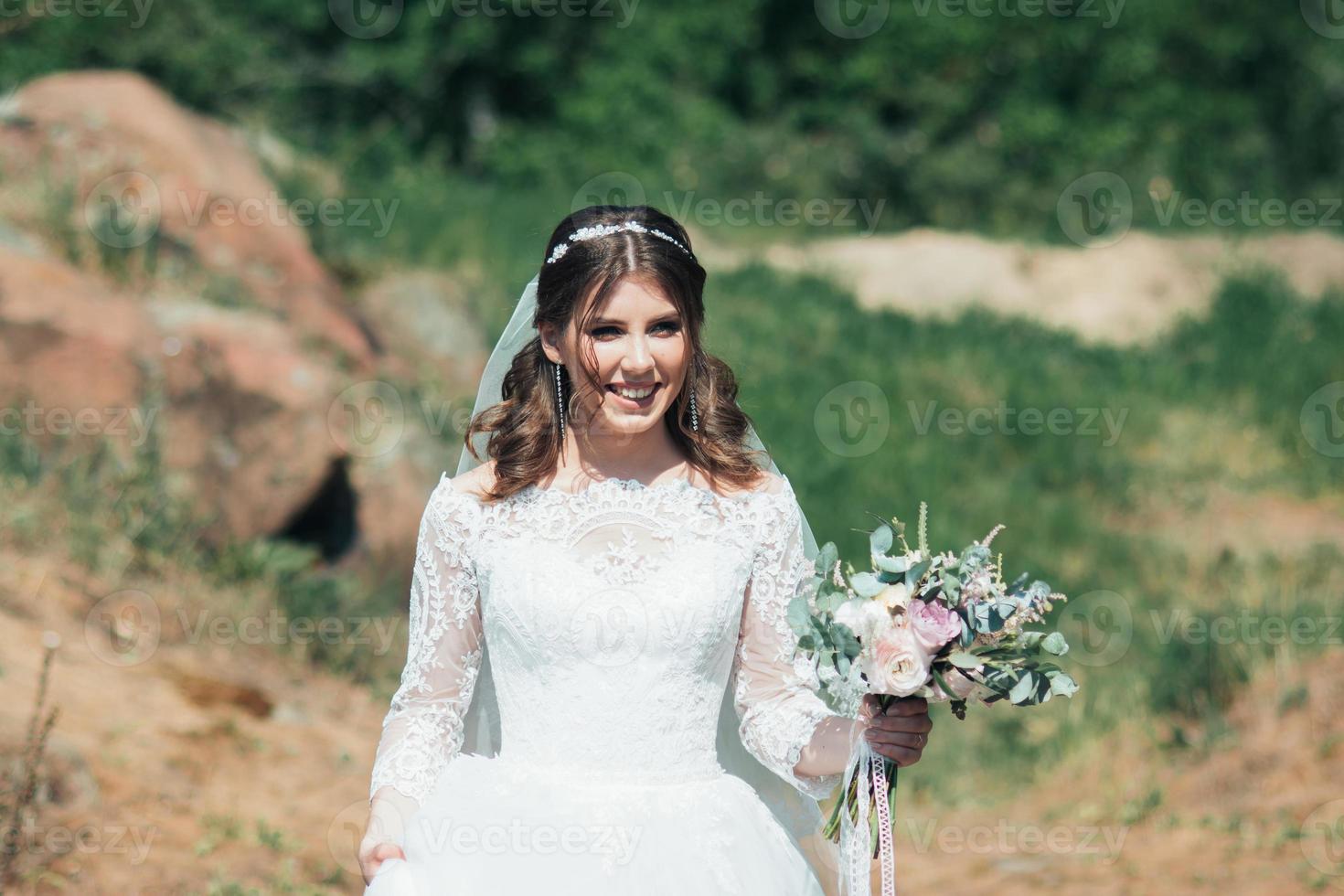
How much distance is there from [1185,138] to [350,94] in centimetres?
1492

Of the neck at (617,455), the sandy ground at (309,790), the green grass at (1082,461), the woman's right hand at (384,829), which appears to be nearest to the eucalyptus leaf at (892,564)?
→ the neck at (617,455)

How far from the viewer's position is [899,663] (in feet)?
8.65

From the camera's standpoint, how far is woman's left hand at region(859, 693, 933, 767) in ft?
9.18

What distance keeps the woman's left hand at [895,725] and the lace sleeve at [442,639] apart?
2.77 ft

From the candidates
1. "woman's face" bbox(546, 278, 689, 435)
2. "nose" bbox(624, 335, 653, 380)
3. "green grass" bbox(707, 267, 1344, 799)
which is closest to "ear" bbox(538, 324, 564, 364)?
"woman's face" bbox(546, 278, 689, 435)

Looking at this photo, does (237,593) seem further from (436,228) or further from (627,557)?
(436,228)

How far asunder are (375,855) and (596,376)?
40.0 inches

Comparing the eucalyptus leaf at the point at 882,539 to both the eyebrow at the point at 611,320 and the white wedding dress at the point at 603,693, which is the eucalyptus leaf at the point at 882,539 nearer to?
the white wedding dress at the point at 603,693

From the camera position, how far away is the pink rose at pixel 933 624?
2633mm

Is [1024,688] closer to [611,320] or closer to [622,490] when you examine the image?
[622,490]

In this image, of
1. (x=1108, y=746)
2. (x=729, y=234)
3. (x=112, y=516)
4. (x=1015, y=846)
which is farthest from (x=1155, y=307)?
(x=112, y=516)

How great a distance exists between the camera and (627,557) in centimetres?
308

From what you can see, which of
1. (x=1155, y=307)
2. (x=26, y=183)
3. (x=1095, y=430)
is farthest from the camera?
(x=1155, y=307)

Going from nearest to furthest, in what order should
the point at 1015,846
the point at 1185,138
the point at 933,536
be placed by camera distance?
the point at 1015,846
the point at 933,536
the point at 1185,138
